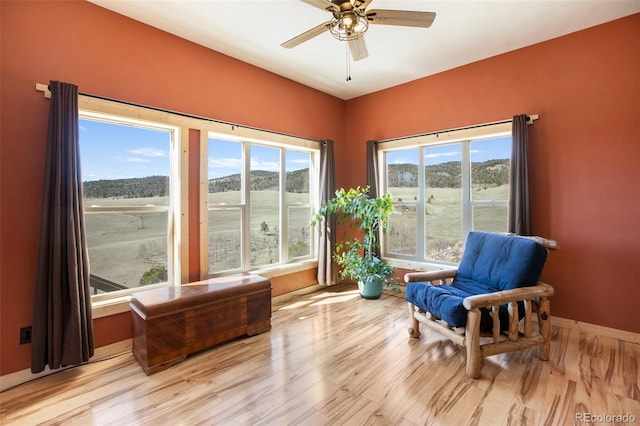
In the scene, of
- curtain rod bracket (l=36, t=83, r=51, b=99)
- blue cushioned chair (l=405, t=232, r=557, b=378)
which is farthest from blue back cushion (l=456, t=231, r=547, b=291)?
curtain rod bracket (l=36, t=83, r=51, b=99)

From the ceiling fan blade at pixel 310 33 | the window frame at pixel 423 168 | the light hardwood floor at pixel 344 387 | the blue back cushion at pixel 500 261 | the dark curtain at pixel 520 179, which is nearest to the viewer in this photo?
the light hardwood floor at pixel 344 387

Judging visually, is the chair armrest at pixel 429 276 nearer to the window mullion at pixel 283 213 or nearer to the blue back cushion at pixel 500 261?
the blue back cushion at pixel 500 261

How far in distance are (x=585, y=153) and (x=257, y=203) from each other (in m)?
3.50

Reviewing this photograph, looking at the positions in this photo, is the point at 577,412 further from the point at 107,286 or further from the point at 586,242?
the point at 107,286

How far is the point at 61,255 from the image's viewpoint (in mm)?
2184

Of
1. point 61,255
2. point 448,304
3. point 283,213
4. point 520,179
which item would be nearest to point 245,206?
point 283,213

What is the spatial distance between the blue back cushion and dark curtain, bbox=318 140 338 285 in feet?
5.95

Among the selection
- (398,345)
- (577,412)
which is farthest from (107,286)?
(577,412)

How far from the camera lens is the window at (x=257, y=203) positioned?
337 cm

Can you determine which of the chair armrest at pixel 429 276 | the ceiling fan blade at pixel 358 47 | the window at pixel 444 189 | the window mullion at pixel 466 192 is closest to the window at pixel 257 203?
the window at pixel 444 189

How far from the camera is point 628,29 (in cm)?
266

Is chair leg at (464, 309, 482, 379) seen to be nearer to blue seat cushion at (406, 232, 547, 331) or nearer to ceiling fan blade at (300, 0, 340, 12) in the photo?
blue seat cushion at (406, 232, 547, 331)

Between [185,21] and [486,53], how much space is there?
10.3 feet

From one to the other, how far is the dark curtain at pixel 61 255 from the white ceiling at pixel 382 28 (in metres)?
1.14
